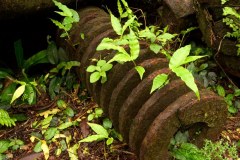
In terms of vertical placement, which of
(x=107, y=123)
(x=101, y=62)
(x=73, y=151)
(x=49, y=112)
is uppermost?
(x=101, y=62)

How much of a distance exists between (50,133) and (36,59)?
0.95 m

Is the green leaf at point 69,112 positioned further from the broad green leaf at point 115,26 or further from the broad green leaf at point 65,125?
the broad green leaf at point 115,26

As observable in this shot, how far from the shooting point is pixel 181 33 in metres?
3.53

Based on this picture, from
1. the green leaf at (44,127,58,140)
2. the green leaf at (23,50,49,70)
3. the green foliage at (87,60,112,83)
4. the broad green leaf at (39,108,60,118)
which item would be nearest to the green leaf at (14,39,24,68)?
the green leaf at (23,50,49,70)

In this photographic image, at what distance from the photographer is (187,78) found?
2148 millimetres

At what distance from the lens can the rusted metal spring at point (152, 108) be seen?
2.24m

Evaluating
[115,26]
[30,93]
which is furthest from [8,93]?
[115,26]

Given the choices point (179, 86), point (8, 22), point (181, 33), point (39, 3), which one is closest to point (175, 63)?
point (179, 86)

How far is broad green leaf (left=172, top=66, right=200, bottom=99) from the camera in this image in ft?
6.82

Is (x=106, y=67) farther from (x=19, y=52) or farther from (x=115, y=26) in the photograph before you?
(x=19, y=52)

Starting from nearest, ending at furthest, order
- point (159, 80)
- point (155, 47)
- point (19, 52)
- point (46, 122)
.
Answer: point (159, 80) → point (155, 47) → point (46, 122) → point (19, 52)

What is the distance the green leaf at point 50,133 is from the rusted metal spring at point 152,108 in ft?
Answer: 1.77

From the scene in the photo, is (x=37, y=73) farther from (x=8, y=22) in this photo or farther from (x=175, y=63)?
(x=175, y=63)

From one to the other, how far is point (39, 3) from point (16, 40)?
57cm
